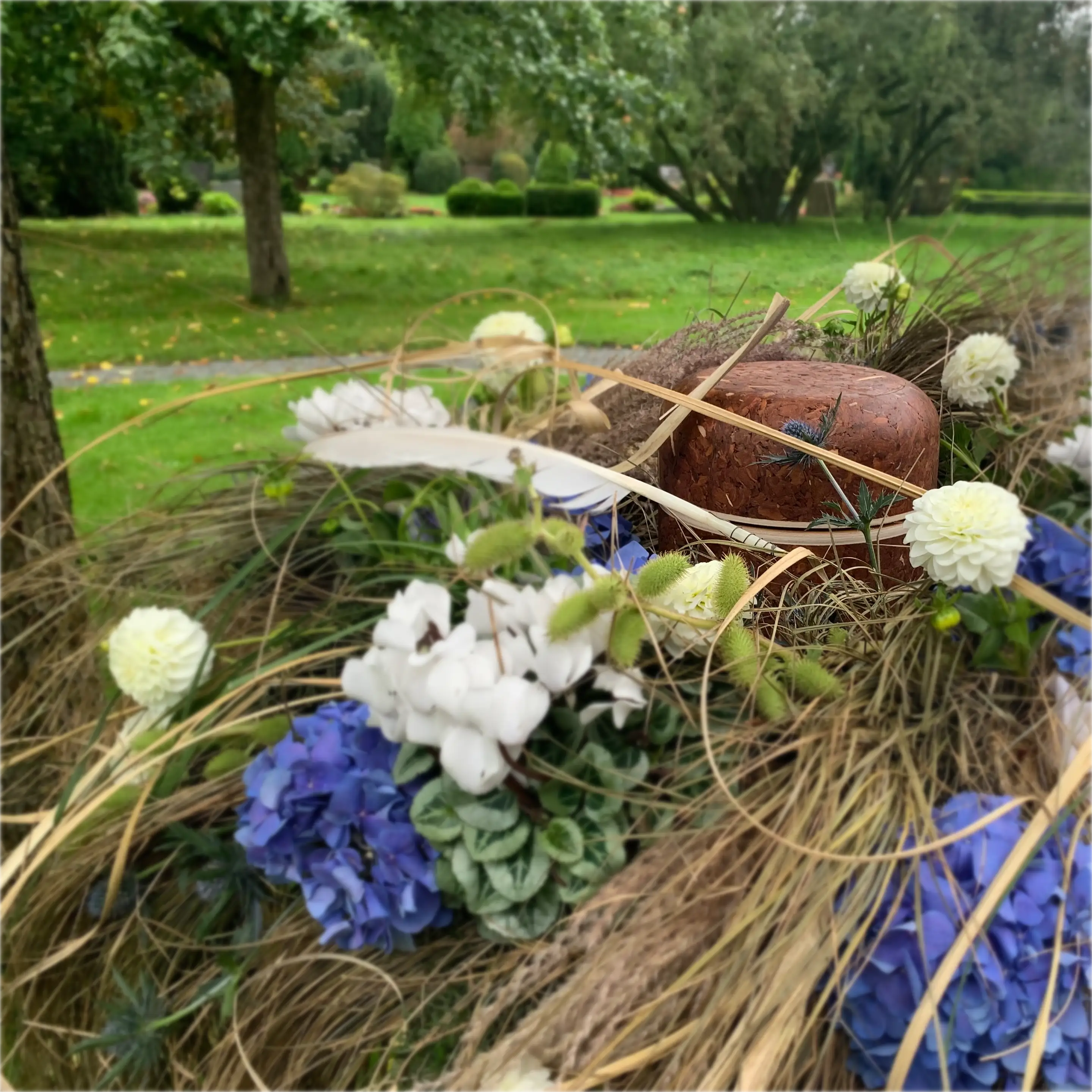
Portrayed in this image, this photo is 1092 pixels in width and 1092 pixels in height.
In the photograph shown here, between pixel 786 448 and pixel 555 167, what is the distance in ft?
2.90

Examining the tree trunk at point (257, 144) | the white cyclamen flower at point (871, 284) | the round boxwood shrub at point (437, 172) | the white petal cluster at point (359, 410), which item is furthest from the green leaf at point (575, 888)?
the tree trunk at point (257, 144)

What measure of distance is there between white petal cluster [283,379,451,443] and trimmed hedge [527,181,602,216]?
466 millimetres

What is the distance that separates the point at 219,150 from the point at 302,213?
227 centimetres

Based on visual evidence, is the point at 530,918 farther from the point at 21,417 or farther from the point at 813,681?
the point at 21,417

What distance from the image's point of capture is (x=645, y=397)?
2.25 feet

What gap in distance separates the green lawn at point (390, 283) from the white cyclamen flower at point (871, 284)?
22 mm

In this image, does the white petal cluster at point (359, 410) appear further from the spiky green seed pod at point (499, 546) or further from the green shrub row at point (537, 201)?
the green shrub row at point (537, 201)

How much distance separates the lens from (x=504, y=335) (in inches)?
25.7

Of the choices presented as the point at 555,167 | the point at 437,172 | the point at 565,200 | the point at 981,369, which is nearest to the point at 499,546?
the point at 981,369

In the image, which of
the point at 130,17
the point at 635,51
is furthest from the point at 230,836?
the point at 130,17

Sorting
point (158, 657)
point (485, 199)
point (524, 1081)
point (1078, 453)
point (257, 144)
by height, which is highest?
point (257, 144)

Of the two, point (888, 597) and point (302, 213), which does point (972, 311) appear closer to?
point (888, 597)

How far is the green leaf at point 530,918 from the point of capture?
1.33 feet

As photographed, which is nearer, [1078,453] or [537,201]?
[1078,453]
